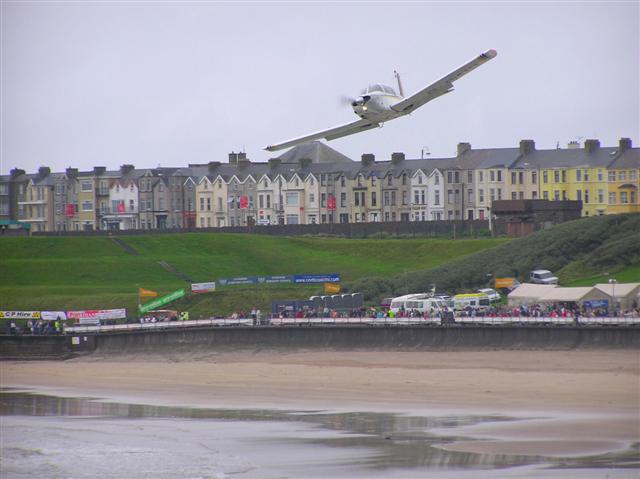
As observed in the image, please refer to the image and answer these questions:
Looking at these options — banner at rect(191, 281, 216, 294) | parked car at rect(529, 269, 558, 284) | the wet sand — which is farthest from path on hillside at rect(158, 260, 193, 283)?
parked car at rect(529, 269, 558, 284)

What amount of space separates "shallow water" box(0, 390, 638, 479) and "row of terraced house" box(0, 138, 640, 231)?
2771 inches

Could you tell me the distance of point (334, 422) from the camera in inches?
1628

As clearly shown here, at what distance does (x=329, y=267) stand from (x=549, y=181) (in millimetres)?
29622

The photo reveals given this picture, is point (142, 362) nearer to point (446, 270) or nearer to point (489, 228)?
point (446, 270)

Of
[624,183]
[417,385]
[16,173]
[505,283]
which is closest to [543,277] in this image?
[505,283]

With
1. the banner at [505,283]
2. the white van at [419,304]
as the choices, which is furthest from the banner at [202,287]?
the banner at [505,283]

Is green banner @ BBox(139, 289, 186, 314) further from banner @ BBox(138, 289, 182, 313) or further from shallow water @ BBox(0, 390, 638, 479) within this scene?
shallow water @ BBox(0, 390, 638, 479)

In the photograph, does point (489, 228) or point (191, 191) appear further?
point (191, 191)

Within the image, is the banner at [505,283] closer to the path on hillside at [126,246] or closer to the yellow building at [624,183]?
the yellow building at [624,183]

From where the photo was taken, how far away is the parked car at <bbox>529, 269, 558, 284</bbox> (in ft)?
233

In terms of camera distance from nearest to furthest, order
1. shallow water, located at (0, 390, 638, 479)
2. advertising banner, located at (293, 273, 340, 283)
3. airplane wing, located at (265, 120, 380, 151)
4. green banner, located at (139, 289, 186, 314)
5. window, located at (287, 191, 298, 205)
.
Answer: shallow water, located at (0, 390, 638, 479)
airplane wing, located at (265, 120, 380, 151)
green banner, located at (139, 289, 186, 314)
advertising banner, located at (293, 273, 340, 283)
window, located at (287, 191, 298, 205)

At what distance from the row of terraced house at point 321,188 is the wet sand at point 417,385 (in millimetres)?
55439

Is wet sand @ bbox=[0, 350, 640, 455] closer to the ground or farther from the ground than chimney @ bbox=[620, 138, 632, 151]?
closer to the ground

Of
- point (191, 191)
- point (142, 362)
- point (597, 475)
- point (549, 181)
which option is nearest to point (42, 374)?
point (142, 362)
